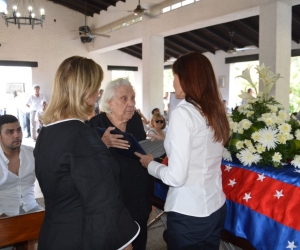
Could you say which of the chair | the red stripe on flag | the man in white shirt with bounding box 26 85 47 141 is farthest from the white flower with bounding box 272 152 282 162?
the man in white shirt with bounding box 26 85 47 141

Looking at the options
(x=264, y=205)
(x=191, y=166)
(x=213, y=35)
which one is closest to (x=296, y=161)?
(x=264, y=205)

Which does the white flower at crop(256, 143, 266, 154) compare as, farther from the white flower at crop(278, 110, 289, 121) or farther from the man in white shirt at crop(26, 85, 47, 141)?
the man in white shirt at crop(26, 85, 47, 141)

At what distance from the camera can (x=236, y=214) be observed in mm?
1883

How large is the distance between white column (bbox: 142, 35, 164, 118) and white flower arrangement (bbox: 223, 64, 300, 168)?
7263mm

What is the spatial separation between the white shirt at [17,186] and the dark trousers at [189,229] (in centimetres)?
136

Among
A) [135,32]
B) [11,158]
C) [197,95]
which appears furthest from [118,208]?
[135,32]

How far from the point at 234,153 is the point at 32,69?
11.8 m

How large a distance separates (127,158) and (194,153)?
0.57 meters

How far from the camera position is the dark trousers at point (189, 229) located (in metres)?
1.46

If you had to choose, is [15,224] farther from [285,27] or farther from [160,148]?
[285,27]

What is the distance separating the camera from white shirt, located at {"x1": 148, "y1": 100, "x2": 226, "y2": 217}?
1366 millimetres

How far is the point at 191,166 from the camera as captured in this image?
144cm

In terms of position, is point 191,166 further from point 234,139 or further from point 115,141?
point 234,139

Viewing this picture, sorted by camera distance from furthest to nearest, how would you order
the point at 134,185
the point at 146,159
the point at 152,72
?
1. the point at 152,72
2. the point at 134,185
3. the point at 146,159
